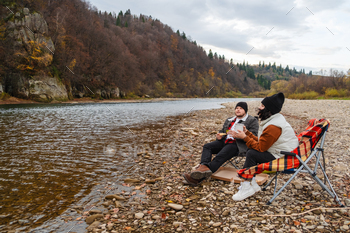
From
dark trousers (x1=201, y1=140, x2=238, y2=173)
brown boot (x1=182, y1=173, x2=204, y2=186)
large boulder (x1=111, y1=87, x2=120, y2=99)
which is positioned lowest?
brown boot (x1=182, y1=173, x2=204, y2=186)

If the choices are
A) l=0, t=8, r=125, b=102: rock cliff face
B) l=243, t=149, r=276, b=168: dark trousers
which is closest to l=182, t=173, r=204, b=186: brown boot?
l=243, t=149, r=276, b=168: dark trousers

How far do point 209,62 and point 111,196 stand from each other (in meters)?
82.4

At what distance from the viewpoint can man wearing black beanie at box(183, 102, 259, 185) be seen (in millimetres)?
4629

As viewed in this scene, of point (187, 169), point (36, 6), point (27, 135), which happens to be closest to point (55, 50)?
point (36, 6)

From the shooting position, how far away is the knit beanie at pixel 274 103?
3807mm

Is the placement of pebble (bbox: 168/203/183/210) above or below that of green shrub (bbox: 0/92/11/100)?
below

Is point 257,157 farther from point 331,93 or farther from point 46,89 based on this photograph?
point 46,89

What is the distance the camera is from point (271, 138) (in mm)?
3807

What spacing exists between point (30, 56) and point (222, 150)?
46.3m

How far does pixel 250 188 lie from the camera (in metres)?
3.92

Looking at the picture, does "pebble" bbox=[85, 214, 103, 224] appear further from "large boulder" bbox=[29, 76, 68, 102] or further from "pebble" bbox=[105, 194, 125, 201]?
"large boulder" bbox=[29, 76, 68, 102]

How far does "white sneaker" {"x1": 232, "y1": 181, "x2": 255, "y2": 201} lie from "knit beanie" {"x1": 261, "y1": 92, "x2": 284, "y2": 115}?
140 cm

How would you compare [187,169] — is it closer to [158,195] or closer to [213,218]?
[158,195]

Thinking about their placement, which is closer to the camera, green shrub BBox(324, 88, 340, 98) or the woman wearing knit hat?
the woman wearing knit hat
